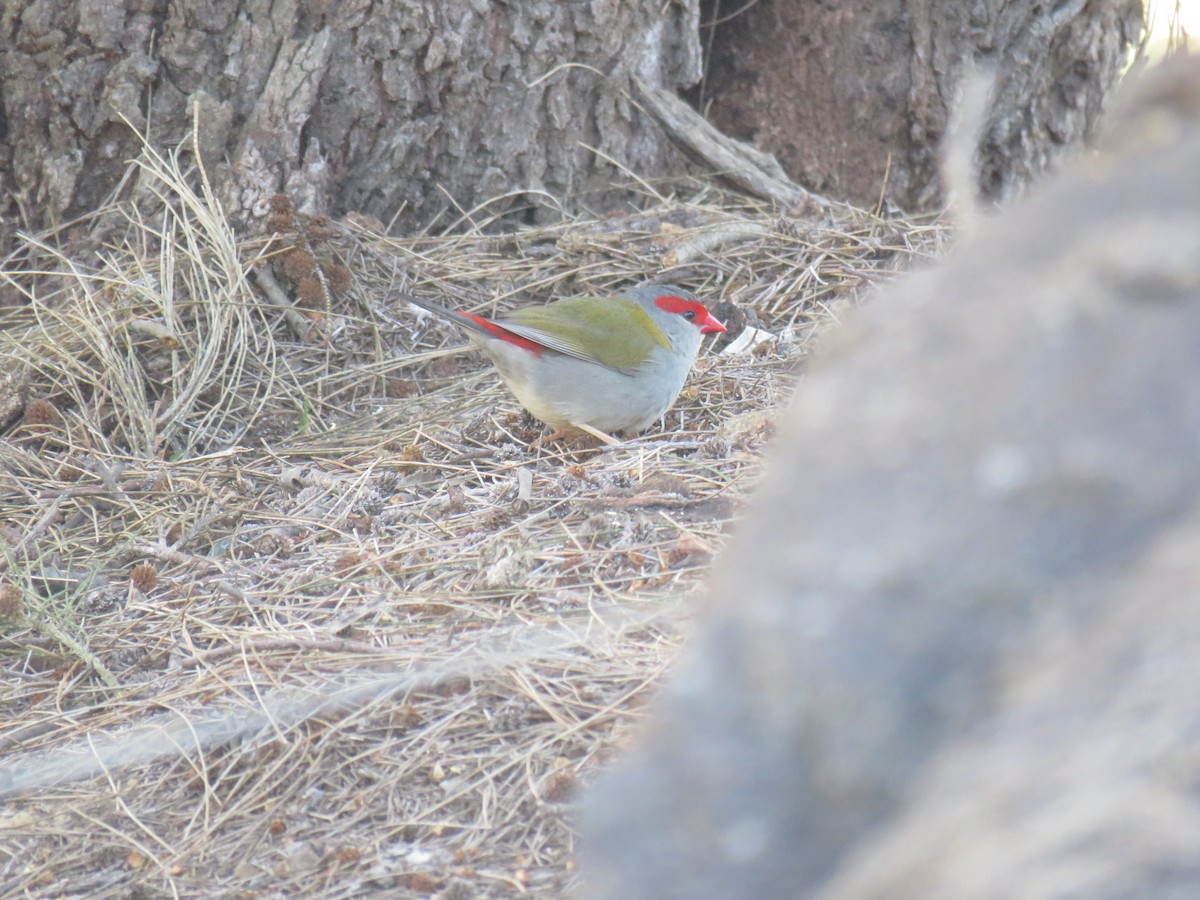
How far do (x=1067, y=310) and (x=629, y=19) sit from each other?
14.9 feet

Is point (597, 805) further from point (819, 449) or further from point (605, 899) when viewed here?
point (819, 449)

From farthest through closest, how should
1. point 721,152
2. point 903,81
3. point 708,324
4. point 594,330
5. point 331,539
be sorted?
point 903,81, point 721,152, point 708,324, point 594,330, point 331,539

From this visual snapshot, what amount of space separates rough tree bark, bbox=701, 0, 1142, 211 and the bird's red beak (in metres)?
1.79

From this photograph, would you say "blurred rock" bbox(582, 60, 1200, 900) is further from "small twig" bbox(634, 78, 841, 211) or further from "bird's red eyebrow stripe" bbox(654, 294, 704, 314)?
"small twig" bbox(634, 78, 841, 211)

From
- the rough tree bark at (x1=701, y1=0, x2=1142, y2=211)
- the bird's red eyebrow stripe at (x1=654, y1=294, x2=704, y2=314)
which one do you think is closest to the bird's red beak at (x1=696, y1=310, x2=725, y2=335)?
the bird's red eyebrow stripe at (x1=654, y1=294, x2=704, y2=314)

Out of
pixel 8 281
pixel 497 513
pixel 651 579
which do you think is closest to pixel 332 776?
pixel 651 579

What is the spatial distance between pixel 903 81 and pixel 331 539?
3780 millimetres

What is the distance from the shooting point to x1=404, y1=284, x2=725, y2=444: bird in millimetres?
4297

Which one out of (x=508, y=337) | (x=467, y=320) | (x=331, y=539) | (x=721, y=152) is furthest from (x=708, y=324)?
(x=331, y=539)

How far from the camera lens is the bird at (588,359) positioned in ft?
14.1

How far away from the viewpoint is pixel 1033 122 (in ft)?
20.0

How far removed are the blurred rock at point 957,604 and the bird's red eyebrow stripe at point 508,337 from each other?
10.2ft

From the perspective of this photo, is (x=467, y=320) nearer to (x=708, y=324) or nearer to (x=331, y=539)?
(x=708, y=324)

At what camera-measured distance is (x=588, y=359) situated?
4.40m
